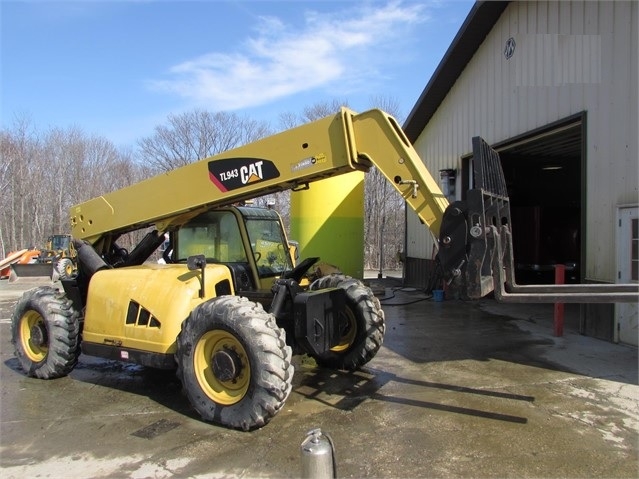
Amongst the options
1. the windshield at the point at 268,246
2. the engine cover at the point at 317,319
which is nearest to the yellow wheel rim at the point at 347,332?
the engine cover at the point at 317,319

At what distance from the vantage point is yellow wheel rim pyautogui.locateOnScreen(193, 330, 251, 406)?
4.59m

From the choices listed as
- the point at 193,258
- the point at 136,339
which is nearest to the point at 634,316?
the point at 193,258

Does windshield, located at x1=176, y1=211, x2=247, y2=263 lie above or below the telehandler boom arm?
below

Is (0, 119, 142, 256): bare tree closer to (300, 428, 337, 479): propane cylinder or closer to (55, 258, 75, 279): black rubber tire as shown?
(55, 258, 75, 279): black rubber tire

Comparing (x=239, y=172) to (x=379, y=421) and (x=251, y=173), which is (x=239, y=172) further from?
(x=379, y=421)

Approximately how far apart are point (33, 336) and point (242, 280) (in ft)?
9.58

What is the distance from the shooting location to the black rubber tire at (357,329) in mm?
6023

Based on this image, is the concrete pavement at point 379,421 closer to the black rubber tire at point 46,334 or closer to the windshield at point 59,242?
the black rubber tire at point 46,334

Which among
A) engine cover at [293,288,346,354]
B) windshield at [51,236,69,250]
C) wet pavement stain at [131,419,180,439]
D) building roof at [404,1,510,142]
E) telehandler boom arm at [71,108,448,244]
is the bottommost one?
wet pavement stain at [131,419,180,439]

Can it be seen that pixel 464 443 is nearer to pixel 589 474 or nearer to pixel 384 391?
pixel 589 474

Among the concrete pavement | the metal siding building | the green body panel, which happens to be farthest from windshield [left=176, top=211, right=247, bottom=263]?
the green body panel

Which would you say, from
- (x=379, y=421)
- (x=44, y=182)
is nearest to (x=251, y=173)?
(x=379, y=421)

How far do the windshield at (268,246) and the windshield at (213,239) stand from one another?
0.61 feet

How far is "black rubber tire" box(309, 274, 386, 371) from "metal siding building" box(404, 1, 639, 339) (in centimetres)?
426
